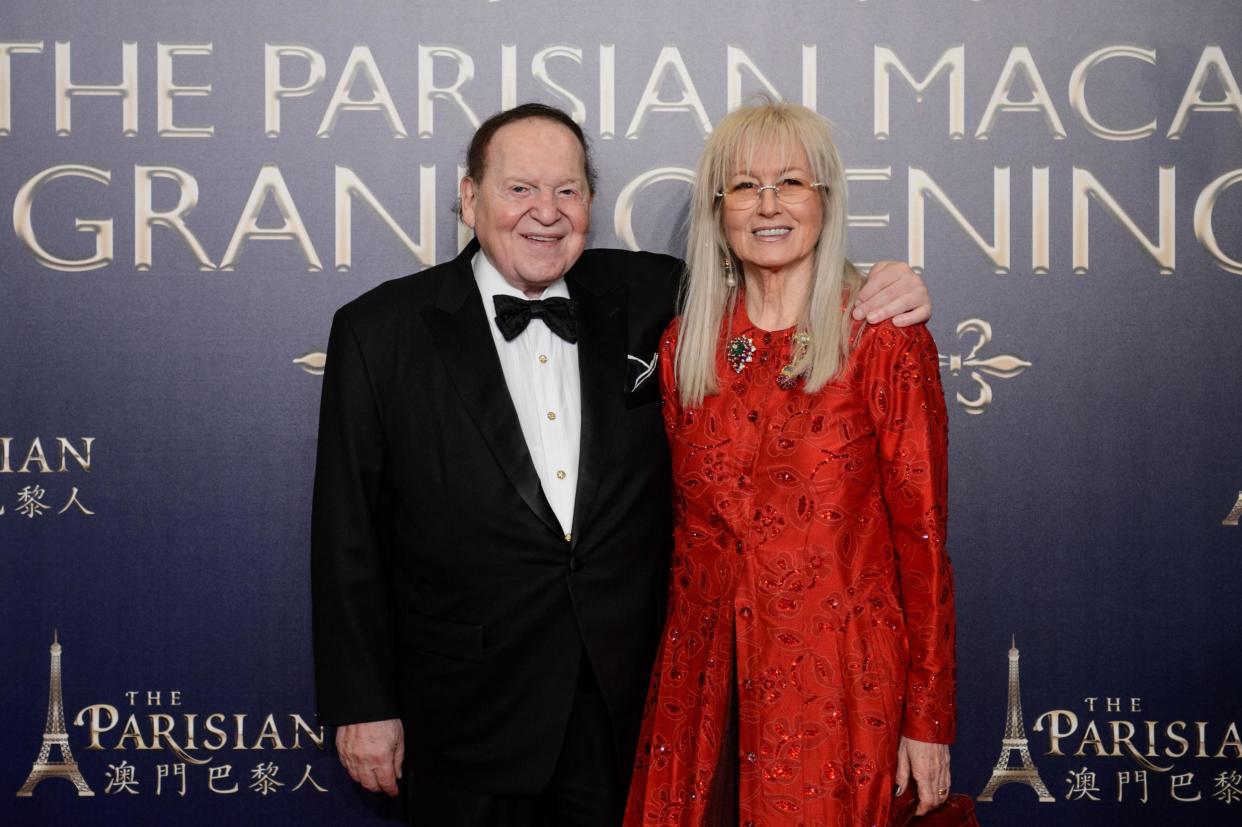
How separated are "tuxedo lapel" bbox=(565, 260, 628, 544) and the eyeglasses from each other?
0.38 meters

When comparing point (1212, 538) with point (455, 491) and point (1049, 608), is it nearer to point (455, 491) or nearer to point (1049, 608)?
point (1049, 608)

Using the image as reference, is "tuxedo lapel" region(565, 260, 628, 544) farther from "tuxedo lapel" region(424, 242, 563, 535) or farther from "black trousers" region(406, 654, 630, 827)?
"black trousers" region(406, 654, 630, 827)

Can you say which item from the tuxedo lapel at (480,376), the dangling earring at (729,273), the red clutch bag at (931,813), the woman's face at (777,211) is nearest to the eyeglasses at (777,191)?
the woman's face at (777,211)

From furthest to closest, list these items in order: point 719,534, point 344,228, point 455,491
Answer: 1. point 344,228
2. point 455,491
3. point 719,534

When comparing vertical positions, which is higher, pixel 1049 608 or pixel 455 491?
pixel 455 491

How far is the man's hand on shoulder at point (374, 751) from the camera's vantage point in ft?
6.70

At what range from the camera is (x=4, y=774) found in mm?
2498

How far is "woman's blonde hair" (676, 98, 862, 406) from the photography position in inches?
70.1

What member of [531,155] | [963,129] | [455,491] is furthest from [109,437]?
[963,129]

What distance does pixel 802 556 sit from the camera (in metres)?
1.70

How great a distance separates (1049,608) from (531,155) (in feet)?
5.09

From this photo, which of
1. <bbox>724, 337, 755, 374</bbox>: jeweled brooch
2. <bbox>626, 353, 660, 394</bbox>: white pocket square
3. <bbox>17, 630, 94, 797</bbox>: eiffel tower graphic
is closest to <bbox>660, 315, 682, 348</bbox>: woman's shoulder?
<bbox>626, 353, 660, 394</bbox>: white pocket square

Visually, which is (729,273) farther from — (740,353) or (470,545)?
(470,545)

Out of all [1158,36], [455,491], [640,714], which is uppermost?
[1158,36]
